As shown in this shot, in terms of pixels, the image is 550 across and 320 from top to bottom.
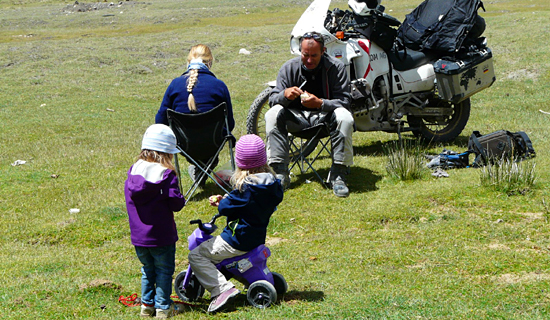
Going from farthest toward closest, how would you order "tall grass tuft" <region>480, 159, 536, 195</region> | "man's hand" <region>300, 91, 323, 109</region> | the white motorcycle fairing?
the white motorcycle fairing < "man's hand" <region>300, 91, 323, 109</region> < "tall grass tuft" <region>480, 159, 536, 195</region>

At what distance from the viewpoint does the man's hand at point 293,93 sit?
7312 mm

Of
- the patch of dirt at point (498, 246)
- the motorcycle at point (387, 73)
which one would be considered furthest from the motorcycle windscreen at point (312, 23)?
the patch of dirt at point (498, 246)

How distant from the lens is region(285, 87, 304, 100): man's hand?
731 cm

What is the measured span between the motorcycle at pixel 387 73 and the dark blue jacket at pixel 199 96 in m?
1.43

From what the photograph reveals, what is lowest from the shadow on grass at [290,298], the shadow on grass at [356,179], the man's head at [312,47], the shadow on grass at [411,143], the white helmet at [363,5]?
the shadow on grass at [411,143]

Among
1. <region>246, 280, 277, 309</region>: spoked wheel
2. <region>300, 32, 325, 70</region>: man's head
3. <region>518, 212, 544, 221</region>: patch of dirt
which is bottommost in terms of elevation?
<region>518, 212, 544, 221</region>: patch of dirt

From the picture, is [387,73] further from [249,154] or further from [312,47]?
[249,154]

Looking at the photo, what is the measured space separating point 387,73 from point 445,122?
4.62 feet

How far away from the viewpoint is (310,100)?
23.8ft

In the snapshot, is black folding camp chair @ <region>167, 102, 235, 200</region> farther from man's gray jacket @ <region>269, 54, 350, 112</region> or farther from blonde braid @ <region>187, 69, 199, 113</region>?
man's gray jacket @ <region>269, 54, 350, 112</region>

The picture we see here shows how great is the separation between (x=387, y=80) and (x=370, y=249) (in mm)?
4191

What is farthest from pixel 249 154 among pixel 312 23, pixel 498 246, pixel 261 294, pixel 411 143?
pixel 411 143

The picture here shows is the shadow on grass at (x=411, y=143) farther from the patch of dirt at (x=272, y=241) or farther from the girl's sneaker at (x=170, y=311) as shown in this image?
the girl's sneaker at (x=170, y=311)

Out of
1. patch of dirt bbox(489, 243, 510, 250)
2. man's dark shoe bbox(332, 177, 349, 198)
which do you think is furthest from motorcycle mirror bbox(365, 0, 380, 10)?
patch of dirt bbox(489, 243, 510, 250)
